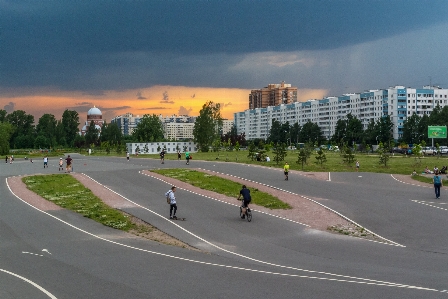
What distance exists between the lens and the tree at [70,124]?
170625mm

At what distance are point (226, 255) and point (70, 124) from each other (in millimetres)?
164510

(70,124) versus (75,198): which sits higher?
(70,124)

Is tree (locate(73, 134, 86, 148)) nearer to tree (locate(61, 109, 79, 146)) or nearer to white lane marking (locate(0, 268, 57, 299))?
tree (locate(61, 109, 79, 146))

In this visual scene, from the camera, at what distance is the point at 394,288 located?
12.7 meters

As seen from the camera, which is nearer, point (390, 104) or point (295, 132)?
point (390, 104)

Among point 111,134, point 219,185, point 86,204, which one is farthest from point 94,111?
point 86,204

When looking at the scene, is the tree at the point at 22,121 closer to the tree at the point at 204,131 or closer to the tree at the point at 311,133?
the tree at the point at 204,131

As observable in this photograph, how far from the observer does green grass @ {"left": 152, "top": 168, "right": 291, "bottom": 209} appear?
3001cm

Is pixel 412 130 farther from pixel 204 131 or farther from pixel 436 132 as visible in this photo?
pixel 204 131

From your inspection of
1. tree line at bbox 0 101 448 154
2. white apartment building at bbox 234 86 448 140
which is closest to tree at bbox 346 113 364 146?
tree line at bbox 0 101 448 154

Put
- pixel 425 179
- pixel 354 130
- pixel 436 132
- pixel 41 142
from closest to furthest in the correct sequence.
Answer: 1. pixel 425 179
2. pixel 436 132
3. pixel 354 130
4. pixel 41 142

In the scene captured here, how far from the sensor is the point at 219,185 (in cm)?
3812

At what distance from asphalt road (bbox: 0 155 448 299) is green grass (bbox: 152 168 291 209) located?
259 cm

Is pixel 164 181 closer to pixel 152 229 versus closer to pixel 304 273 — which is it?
pixel 152 229
